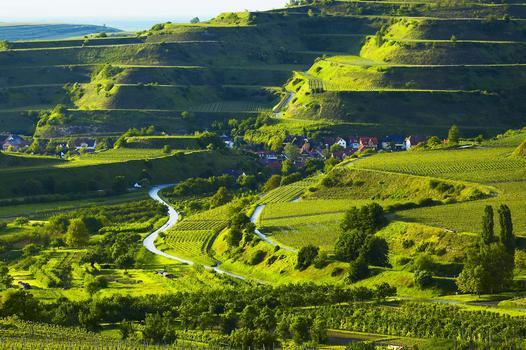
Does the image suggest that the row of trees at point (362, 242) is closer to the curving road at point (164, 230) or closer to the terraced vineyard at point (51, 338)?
the curving road at point (164, 230)

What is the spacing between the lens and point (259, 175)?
513 feet

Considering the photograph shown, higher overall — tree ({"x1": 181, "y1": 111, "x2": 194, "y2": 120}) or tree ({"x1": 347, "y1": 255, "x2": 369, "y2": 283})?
Result: tree ({"x1": 181, "y1": 111, "x2": 194, "y2": 120})

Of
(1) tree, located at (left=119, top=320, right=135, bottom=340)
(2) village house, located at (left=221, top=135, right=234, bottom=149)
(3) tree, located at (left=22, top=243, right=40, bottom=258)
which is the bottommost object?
(3) tree, located at (left=22, top=243, right=40, bottom=258)

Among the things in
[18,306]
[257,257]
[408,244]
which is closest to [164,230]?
[257,257]

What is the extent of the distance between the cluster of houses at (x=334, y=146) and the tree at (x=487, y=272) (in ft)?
264

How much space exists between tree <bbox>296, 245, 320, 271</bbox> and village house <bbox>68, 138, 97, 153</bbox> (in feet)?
276

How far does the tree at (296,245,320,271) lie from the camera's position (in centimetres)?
9362

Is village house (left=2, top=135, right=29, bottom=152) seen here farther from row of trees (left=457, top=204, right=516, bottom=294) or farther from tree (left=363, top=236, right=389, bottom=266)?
row of trees (left=457, top=204, right=516, bottom=294)

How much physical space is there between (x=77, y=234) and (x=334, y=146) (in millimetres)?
57985

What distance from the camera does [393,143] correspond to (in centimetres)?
16775

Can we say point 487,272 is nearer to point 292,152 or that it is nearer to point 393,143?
point 292,152

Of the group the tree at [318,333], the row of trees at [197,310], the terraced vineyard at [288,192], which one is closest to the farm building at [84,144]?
the terraced vineyard at [288,192]

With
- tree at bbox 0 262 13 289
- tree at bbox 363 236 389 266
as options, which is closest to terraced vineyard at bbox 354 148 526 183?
tree at bbox 363 236 389 266

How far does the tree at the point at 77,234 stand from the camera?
11469 cm
